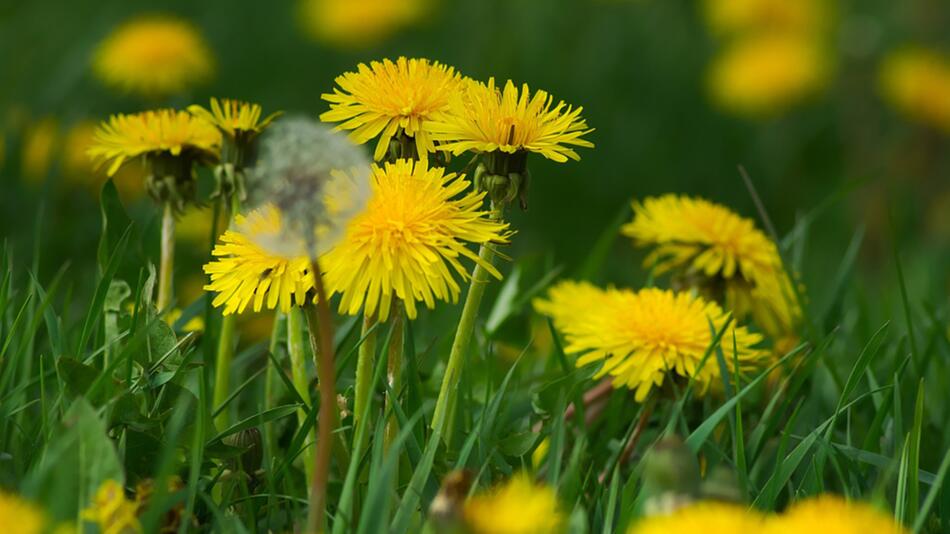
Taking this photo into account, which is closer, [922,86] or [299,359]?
[299,359]

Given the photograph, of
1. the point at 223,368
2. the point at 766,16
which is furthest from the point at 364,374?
the point at 766,16

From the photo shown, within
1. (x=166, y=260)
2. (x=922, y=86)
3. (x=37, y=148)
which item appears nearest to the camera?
A: (x=166, y=260)

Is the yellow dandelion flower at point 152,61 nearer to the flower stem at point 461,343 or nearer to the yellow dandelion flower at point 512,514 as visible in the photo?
the flower stem at point 461,343

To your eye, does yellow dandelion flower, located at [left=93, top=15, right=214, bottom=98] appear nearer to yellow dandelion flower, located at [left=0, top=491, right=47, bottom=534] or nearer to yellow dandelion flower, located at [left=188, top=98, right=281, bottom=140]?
yellow dandelion flower, located at [left=188, top=98, right=281, bottom=140]

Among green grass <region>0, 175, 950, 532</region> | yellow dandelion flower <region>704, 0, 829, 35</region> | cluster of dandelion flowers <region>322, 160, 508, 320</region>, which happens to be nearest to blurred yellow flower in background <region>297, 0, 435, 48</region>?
yellow dandelion flower <region>704, 0, 829, 35</region>

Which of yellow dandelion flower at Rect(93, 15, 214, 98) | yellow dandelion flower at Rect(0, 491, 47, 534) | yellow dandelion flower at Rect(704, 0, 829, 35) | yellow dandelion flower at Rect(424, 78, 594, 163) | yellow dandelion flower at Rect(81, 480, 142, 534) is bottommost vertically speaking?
yellow dandelion flower at Rect(81, 480, 142, 534)

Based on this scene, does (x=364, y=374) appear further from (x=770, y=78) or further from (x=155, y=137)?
(x=770, y=78)

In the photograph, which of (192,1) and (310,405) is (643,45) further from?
(310,405)

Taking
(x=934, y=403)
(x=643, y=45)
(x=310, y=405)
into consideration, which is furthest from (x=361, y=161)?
(x=643, y=45)
